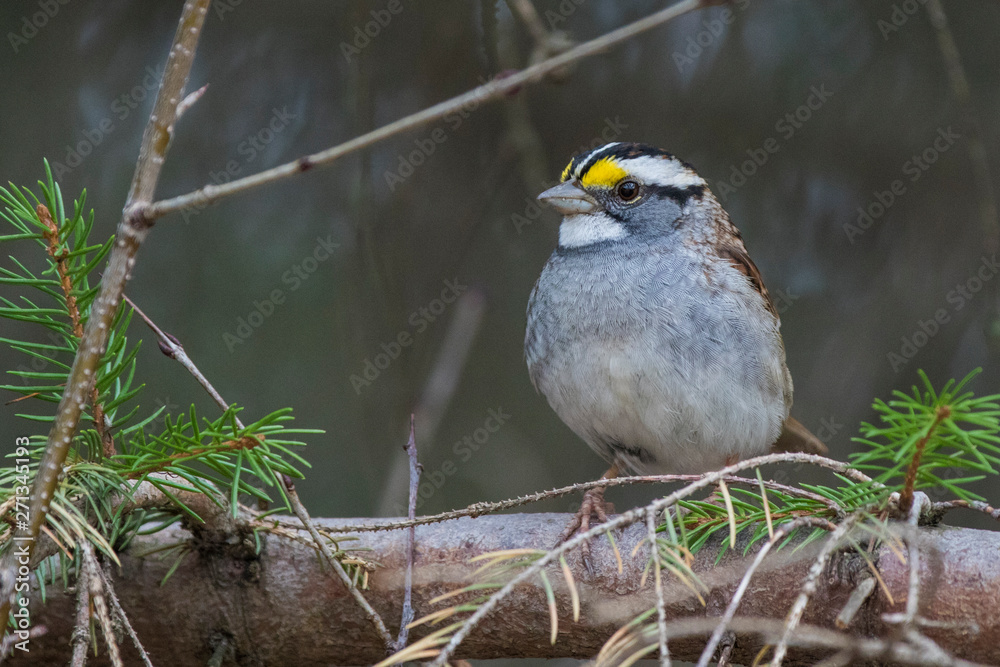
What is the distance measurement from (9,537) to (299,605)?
796 millimetres

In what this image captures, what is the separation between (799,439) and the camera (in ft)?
12.6

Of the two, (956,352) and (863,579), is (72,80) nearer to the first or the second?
(863,579)

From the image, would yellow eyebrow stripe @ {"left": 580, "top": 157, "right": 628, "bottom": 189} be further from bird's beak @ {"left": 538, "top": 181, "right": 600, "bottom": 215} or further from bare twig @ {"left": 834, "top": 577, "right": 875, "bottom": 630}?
bare twig @ {"left": 834, "top": 577, "right": 875, "bottom": 630}

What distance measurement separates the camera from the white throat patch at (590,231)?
3428mm

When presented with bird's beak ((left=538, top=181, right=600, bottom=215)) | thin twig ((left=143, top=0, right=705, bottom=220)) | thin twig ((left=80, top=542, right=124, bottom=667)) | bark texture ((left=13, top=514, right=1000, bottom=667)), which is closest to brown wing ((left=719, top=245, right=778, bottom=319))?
bird's beak ((left=538, top=181, right=600, bottom=215))

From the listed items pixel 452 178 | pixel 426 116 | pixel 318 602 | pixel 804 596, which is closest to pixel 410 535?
pixel 318 602

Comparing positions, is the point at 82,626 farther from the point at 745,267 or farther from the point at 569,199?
the point at 745,267

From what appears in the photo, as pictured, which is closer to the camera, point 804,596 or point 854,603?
point 804,596

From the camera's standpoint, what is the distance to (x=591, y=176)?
3439 millimetres

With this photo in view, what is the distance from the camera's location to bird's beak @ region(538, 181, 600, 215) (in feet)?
11.1

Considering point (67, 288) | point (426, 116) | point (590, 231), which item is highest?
point (426, 116)

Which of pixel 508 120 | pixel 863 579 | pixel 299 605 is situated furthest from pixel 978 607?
pixel 508 120

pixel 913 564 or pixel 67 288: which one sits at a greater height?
pixel 67 288

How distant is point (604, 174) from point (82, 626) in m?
2.44
